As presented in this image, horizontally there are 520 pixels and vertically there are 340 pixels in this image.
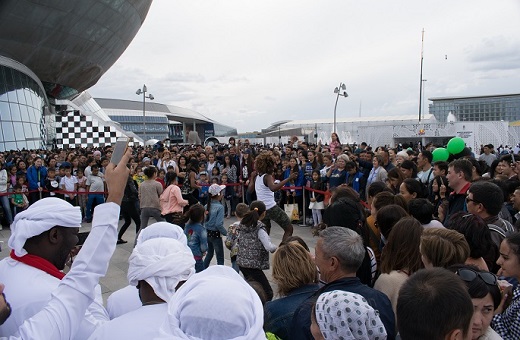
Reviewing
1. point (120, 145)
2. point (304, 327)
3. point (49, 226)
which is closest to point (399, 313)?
point (304, 327)

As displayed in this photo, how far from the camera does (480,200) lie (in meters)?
4.12

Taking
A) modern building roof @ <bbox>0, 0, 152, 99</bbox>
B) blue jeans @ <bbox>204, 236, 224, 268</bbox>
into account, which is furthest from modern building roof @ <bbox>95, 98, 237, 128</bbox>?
blue jeans @ <bbox>204, 236, 224, 268</bbox>

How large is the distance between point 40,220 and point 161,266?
80cm

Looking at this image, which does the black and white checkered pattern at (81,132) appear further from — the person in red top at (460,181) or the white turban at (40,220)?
the white turban at (40,220)

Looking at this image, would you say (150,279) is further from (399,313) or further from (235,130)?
(235,130)

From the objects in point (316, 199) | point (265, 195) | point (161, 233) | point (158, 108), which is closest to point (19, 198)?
point (265, 195)

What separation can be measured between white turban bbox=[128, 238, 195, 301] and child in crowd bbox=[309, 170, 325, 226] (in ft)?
27.1

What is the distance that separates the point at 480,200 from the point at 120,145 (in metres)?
3.54

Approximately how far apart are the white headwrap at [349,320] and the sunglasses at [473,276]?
553mm

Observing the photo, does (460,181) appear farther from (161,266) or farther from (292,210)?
(292,210)

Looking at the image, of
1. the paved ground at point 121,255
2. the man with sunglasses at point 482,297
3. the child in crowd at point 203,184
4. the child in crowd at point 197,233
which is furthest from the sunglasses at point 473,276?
the child in crowd at point 203,184

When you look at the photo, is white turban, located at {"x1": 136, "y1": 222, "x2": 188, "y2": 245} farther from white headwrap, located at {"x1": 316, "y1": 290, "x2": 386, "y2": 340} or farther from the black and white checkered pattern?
the black and white checkered pattern

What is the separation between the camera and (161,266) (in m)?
2.05

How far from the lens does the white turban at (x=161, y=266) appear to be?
2039 millimetres
